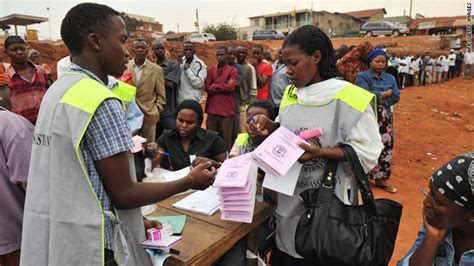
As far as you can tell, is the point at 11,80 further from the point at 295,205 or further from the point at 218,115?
the point at 295,205

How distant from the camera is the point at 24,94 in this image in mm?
3768

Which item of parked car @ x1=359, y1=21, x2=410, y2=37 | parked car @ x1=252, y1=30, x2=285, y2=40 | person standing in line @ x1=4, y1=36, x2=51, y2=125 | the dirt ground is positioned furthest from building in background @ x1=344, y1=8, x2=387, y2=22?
person standing in line @ x1=4, y1=36, x2=51, y2=125

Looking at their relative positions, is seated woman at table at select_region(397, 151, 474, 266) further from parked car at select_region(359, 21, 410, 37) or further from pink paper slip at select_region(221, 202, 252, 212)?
parked car at select_region(359, 21, 410, 37)

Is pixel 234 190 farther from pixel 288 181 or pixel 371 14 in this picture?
pixel 371 14

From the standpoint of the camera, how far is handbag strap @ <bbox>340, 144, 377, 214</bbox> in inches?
65.1

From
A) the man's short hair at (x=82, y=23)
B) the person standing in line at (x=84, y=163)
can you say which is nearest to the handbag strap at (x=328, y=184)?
the person standing in line at (x=84, y=163)

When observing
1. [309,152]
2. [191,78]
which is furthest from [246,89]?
[309,152]

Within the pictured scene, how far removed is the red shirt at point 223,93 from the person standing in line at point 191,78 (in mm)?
197

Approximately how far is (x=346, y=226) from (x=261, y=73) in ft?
16.1

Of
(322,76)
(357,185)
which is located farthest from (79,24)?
(357,185)

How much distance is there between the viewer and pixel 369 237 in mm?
1612

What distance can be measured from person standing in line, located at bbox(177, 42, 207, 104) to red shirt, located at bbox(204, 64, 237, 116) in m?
0.20

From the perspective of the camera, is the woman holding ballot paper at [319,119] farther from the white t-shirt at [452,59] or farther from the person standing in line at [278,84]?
the white t-shirt at [452,59]

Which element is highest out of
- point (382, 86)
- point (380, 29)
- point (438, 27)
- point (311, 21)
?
point (311, 21)
